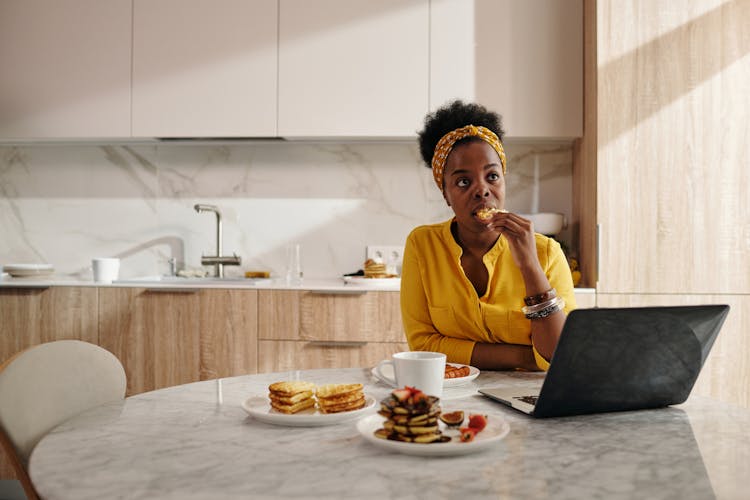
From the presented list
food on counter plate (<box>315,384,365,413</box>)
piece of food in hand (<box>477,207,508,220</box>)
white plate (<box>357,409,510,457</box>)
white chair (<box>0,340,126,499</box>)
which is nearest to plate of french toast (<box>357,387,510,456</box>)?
white plate (<box>357,409,510,457</box>)

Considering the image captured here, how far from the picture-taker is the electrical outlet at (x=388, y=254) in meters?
3.48

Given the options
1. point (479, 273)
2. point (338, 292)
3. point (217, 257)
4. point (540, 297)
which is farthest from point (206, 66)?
point (540, 297)

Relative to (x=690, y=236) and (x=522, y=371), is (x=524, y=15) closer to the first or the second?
(x=690, y=236)

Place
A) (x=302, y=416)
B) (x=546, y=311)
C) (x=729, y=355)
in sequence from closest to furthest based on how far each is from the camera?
(x=302, y=416) < (x=546, y=311) < (x=729, y=355)

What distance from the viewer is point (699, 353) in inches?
42.8

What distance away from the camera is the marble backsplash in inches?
138

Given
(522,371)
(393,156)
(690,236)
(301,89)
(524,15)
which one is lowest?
(522,371)

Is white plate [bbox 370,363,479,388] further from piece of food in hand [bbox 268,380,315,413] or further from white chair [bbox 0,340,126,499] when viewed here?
white chair [bbox 0,340,126,499]

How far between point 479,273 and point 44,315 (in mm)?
2141

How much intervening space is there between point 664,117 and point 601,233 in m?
0.55

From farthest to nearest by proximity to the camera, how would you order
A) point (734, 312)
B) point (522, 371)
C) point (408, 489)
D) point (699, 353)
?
point (734, 312) → point (522, 371) → point (699, 353) → point (408, 489)

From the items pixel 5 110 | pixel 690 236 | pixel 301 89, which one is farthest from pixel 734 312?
pixel 5 110

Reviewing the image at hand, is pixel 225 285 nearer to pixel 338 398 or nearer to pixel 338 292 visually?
pixel 338 292

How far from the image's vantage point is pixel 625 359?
1.03m
